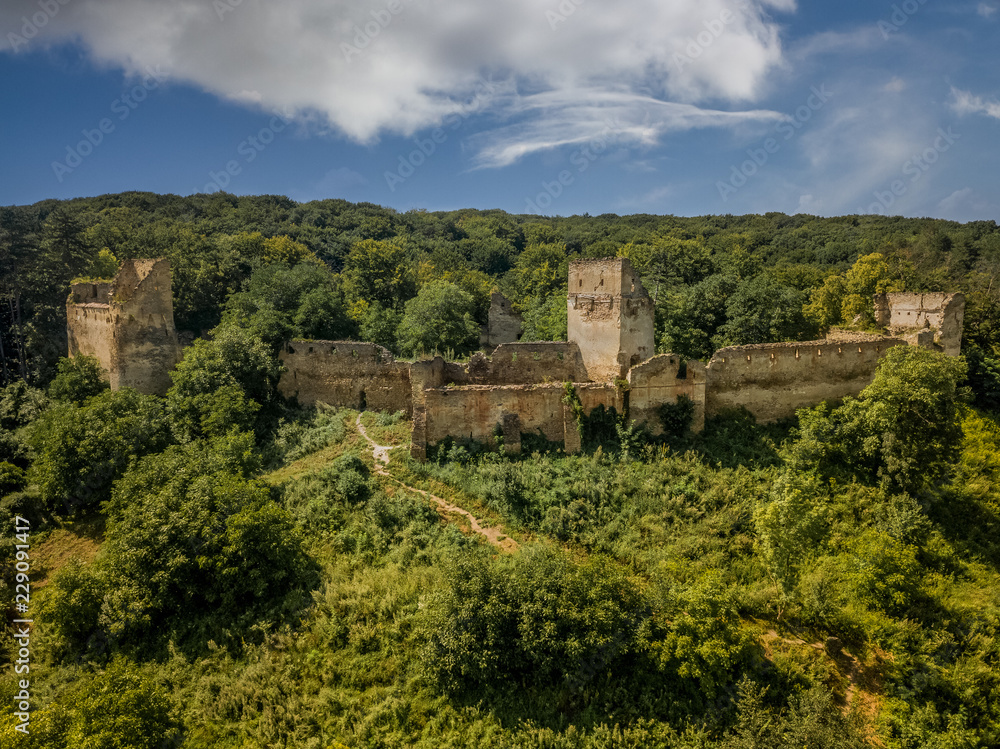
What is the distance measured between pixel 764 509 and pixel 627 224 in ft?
234

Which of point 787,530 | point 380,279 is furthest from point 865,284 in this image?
point 380,279

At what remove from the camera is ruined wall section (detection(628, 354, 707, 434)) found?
18.6 metres

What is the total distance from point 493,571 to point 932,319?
22.6m

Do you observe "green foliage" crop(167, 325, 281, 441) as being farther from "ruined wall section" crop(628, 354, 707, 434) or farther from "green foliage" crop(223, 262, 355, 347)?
"ruined wall section" crop(628, 354, 707, 434)

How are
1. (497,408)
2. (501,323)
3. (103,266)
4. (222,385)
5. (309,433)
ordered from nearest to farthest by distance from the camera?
(497,408), (309,433), (222,385), (103,266), (501,323)

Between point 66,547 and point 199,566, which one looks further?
point 66,547

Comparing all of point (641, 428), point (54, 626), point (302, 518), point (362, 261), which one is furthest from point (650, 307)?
point (362, 261)

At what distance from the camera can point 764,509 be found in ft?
44.0

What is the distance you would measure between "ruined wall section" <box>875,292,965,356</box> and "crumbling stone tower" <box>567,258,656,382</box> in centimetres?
1026

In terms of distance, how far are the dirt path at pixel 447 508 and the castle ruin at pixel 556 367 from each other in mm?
1290

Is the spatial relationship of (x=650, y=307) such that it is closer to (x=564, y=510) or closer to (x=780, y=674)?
(x=564, y=510)

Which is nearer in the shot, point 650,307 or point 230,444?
point 230,444

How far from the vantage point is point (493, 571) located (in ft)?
40.0

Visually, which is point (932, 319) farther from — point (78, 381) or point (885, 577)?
point (78, 381)
